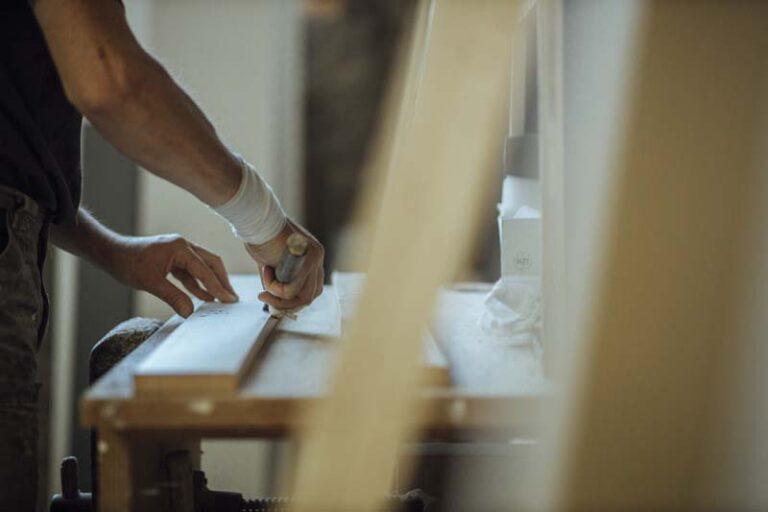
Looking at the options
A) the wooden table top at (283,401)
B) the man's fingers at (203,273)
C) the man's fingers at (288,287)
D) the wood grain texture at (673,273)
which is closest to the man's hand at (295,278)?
the man's fingers at (288,287)

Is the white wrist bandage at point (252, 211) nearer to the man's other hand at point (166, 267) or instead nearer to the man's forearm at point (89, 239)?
the man's other hand at point (166, 267)

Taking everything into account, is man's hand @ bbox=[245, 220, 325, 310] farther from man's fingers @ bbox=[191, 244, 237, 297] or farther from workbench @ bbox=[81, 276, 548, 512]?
workbench @ bbox=[81, 276, 548, 512]

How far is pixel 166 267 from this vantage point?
1.50 metres

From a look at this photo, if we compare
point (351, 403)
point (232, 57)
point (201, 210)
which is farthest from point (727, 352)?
point (232, 57)

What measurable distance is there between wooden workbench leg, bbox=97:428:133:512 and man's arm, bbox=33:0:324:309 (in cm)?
45

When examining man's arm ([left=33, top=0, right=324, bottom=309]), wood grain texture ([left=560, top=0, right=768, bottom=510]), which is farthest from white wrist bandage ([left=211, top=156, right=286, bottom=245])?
wood grain texture ([left=560, top=0, right=768, bottom=510])

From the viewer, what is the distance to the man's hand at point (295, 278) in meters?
1.27

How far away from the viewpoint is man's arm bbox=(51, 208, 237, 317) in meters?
1.46

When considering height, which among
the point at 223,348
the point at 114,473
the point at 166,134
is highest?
the point at 166,134

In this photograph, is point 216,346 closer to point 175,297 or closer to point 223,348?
point 223,348

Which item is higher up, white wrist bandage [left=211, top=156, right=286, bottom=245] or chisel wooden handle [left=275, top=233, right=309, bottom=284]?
white wrist bandage [left=211, top=156, right=286, bottom=245]

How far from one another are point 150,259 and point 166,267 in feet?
0.11

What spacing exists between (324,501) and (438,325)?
597 mm

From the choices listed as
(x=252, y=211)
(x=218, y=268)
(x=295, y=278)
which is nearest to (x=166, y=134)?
(x=252, y=211)
